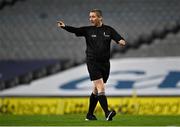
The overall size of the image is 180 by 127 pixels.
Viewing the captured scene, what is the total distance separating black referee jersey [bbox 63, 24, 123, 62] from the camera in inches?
440

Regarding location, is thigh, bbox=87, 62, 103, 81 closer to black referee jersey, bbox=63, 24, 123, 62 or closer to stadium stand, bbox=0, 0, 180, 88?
black referee jersey, bbox=63, 24, 123, 62

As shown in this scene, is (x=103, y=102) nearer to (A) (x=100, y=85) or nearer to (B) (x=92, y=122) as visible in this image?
(A) (x=100, y=85)

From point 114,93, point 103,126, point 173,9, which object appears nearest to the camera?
point 103,126

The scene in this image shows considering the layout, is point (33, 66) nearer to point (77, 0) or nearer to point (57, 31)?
point (57, 31)

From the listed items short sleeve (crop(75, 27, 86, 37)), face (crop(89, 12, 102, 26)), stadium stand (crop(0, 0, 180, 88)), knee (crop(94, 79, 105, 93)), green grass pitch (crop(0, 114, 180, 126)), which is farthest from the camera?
stadium stand (crop(0, 0, 180, 88))

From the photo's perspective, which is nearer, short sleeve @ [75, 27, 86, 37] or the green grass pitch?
the green grass pitch

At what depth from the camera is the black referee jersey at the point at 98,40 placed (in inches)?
440

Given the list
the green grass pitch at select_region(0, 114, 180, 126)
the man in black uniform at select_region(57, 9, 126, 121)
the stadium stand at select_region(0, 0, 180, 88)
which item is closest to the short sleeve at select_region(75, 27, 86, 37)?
the man in black uniform at select_region(57, 9, 126, 121)

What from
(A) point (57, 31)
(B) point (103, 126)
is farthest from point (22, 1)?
(B) point (103, 126)

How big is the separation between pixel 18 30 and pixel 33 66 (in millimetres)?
1720

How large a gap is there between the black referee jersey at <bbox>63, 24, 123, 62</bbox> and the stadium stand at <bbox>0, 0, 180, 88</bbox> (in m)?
11.4

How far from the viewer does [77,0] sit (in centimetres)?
2405

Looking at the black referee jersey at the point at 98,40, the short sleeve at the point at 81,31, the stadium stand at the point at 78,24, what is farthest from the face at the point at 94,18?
the stadium stand at the point at 78,24

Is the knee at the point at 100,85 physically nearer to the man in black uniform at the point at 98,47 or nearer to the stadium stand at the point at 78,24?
the man in black uniform at the point at 98,47
